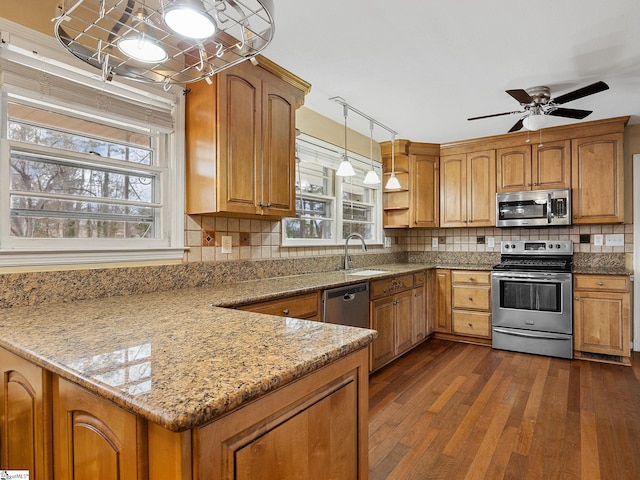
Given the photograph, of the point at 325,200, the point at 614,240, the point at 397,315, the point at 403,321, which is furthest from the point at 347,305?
the point at 614,240

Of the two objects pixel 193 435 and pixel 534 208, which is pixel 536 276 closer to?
pixel 534 208

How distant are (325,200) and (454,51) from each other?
180 cm

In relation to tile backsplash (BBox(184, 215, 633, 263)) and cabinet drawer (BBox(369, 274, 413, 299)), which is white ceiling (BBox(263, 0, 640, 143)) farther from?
cabinet drawer (BBox(369, 274, 413, 299))

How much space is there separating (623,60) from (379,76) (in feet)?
5.26

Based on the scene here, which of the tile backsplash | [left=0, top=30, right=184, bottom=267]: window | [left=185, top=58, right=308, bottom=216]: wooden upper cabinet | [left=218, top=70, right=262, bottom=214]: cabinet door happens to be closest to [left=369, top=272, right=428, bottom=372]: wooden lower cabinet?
the tile backsplash

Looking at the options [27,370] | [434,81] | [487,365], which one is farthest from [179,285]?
[487,365]

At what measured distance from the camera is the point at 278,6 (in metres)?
1.93

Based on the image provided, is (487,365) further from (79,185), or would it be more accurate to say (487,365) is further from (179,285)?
(79,185)

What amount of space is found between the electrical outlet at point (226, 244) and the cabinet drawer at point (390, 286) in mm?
1198

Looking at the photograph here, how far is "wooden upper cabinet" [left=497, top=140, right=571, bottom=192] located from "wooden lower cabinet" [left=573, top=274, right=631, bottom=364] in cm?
107

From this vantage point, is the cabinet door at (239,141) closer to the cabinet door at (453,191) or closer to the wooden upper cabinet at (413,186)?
the wooden upper cabinet at (413,186)

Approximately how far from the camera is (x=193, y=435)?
680 millimetres

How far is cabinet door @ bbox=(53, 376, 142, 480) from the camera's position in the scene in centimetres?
76

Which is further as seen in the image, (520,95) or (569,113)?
(569,113)
